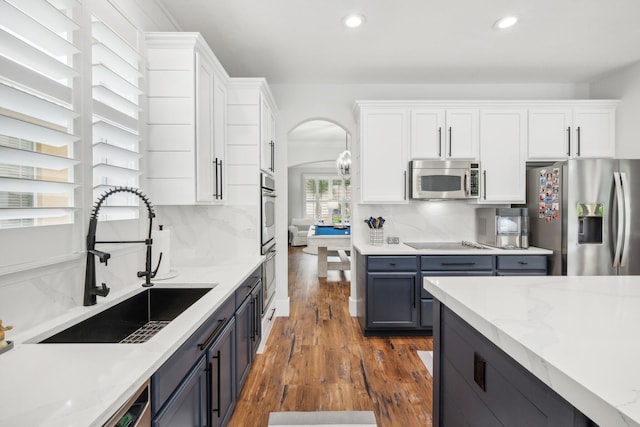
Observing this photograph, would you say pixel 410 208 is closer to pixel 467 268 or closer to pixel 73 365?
pixel 467 268

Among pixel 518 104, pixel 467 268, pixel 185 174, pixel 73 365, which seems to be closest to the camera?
pixel 73 365

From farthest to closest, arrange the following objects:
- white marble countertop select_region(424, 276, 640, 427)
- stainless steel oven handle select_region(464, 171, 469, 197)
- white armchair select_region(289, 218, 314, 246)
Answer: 1. white armchair select_region(289, 218, 314, 246)
2. stainless steel oven handle select_region(464, 171, 469, 197)
3. white marble countertop select_region(424, 276, 640, 427)

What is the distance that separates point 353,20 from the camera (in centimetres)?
238

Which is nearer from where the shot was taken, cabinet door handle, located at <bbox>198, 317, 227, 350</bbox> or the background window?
cabinet door handle, located at <bbox>198, 317, 227, 350</bbox>

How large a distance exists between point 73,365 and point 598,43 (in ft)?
13.7

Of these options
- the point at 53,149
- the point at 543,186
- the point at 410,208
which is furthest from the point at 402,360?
the point at 53,149

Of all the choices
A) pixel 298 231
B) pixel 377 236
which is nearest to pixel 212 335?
pixel 377 236

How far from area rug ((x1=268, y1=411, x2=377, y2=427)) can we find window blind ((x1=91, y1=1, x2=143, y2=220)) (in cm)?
152

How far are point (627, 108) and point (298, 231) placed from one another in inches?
308

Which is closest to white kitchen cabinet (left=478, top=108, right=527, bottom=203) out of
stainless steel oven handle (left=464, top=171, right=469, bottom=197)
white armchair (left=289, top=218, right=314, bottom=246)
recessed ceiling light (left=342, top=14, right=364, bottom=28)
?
stainless steel oven handle (left=464, top=171, right=469, bottom=197)

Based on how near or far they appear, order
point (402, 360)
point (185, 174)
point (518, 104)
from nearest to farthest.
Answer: point (185, 174), point (402, 360), point (518, 104)

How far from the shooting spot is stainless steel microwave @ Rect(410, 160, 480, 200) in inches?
129

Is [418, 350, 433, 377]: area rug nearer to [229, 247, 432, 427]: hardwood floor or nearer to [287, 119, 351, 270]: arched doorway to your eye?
[229, 247, 432, 427]: hardwood floor

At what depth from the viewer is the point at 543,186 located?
10.1 feet
